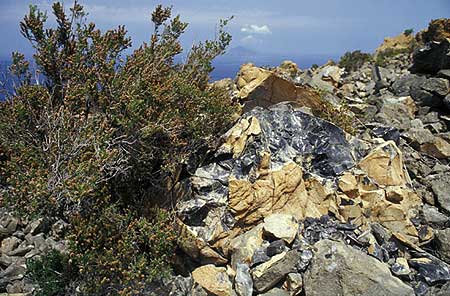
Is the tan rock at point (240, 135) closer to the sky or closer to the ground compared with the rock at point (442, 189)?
closer to the sky

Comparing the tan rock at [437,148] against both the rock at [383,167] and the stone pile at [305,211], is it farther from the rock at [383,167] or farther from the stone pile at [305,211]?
the rock at [383,167]

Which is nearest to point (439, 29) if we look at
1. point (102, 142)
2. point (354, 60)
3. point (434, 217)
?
point (354, 60)

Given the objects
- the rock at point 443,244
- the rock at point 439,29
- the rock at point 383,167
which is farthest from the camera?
the rock at point 439,29

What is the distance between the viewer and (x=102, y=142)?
769cm

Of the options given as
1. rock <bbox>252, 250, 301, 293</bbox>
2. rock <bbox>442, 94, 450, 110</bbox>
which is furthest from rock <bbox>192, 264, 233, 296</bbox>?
rock <bbox>442, 94, 450, 110</bbox>

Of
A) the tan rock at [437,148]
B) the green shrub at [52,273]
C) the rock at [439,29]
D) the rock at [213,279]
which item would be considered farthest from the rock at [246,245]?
the rock at [439,29]

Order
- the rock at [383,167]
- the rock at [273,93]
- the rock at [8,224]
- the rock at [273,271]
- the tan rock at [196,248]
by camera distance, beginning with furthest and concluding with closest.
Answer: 1. the rock at [273,93]
2. the rock at [383,167]
3. the rock at [8,224]
4. the tan rock at [196,248]
5. the rock at [273,271]

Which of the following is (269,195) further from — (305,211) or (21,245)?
(21,245)

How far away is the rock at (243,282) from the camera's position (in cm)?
818

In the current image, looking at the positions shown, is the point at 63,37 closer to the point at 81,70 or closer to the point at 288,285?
the point at 81,70

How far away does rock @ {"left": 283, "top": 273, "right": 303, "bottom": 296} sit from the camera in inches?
319

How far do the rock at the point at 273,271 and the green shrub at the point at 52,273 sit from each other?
3581 mm

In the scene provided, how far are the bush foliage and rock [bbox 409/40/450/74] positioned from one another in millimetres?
12257

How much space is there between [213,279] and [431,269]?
4.58 metres
